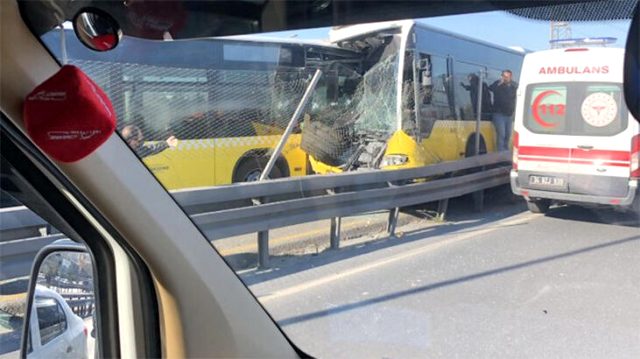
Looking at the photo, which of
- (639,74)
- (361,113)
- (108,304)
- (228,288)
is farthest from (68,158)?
(361,113)

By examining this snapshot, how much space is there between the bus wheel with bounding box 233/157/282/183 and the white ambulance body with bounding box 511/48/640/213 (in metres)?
1.46

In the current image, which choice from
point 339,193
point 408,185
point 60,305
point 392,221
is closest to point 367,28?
point 60,305

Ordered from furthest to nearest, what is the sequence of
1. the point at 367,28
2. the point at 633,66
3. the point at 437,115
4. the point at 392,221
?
1. the point at 392,221
2. the point at 437,115
3. the point at 367,28
4. the point at 633,66

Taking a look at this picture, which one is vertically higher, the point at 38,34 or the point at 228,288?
the point at 38,34

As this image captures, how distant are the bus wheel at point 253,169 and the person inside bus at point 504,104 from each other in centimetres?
134

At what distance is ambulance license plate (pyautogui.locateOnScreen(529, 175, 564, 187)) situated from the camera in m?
3.44

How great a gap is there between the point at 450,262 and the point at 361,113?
1.02m

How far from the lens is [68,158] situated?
51.4 inches

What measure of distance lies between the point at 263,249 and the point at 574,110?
1965mm

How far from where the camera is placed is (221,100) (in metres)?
3.47

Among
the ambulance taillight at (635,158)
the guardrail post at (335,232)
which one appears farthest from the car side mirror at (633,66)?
the guardrail post at (335,232)

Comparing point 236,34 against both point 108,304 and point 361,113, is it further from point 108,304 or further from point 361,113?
point 361,113

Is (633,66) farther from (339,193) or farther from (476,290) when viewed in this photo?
(339,193)

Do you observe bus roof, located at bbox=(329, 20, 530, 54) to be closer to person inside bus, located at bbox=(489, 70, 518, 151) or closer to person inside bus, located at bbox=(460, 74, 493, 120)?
person inside bus, located at bbox=(460, 74, 493, 120)
